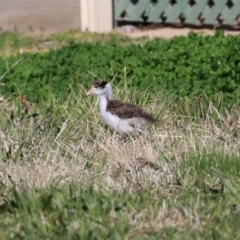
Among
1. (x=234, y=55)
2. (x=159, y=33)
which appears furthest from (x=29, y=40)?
(x=234, y=55)

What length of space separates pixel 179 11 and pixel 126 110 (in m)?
5.87

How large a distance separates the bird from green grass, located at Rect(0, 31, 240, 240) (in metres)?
0.10

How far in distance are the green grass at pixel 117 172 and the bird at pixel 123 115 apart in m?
0.10

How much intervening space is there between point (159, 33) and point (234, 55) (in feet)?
13.5

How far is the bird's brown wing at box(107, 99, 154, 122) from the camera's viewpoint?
753cm

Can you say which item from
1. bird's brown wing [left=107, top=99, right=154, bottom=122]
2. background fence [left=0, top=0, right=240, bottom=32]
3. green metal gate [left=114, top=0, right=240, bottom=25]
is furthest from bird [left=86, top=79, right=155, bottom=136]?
green metal gate [left=114, top=0, right=240, bottom=25]

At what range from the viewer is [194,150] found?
6.82 m

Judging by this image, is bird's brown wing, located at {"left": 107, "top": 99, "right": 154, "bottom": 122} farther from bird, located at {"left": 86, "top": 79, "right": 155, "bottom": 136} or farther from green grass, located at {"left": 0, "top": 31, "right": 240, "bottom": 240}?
green grass, located at {"left": 0, "top": 31, "right": 240, "bottom": 240}

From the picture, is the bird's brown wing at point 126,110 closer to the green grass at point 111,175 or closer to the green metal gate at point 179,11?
the green grass at point 111,175

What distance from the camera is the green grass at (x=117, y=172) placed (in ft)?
18.2

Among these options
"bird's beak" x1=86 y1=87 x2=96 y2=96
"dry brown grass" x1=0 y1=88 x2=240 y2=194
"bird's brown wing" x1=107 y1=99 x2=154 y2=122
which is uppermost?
"bird's beak" x1=86 y1=87 x2=96 y2=96

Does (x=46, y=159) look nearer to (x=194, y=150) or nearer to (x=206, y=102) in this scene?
(x=194, y=150)

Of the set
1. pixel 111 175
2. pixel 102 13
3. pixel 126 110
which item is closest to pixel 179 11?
pixel 102 13

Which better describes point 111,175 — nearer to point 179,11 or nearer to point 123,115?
point 123,115
